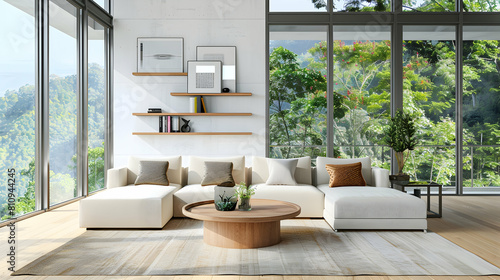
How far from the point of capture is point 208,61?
672 cm

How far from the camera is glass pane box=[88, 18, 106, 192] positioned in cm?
628

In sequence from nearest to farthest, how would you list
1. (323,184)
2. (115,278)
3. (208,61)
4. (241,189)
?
(115,278), (241,189), (323,184), (208,61)

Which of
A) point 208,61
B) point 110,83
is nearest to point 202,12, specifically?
point 208,61

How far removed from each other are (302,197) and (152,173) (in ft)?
6.81

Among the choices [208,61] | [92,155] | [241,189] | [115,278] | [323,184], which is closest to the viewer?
[115,278]

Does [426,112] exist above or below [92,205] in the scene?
above

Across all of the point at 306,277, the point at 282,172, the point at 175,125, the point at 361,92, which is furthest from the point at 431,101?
the point at 306,277

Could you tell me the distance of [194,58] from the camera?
22.5ft

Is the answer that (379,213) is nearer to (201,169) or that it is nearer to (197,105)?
(201,169)

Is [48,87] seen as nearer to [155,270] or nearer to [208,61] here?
[208,61]

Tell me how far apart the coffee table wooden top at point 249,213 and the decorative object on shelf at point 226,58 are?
2.93m

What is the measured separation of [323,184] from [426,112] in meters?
2.61

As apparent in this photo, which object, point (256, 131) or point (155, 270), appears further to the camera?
point (256, 131)

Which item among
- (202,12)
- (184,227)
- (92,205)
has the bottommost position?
(184,227)
